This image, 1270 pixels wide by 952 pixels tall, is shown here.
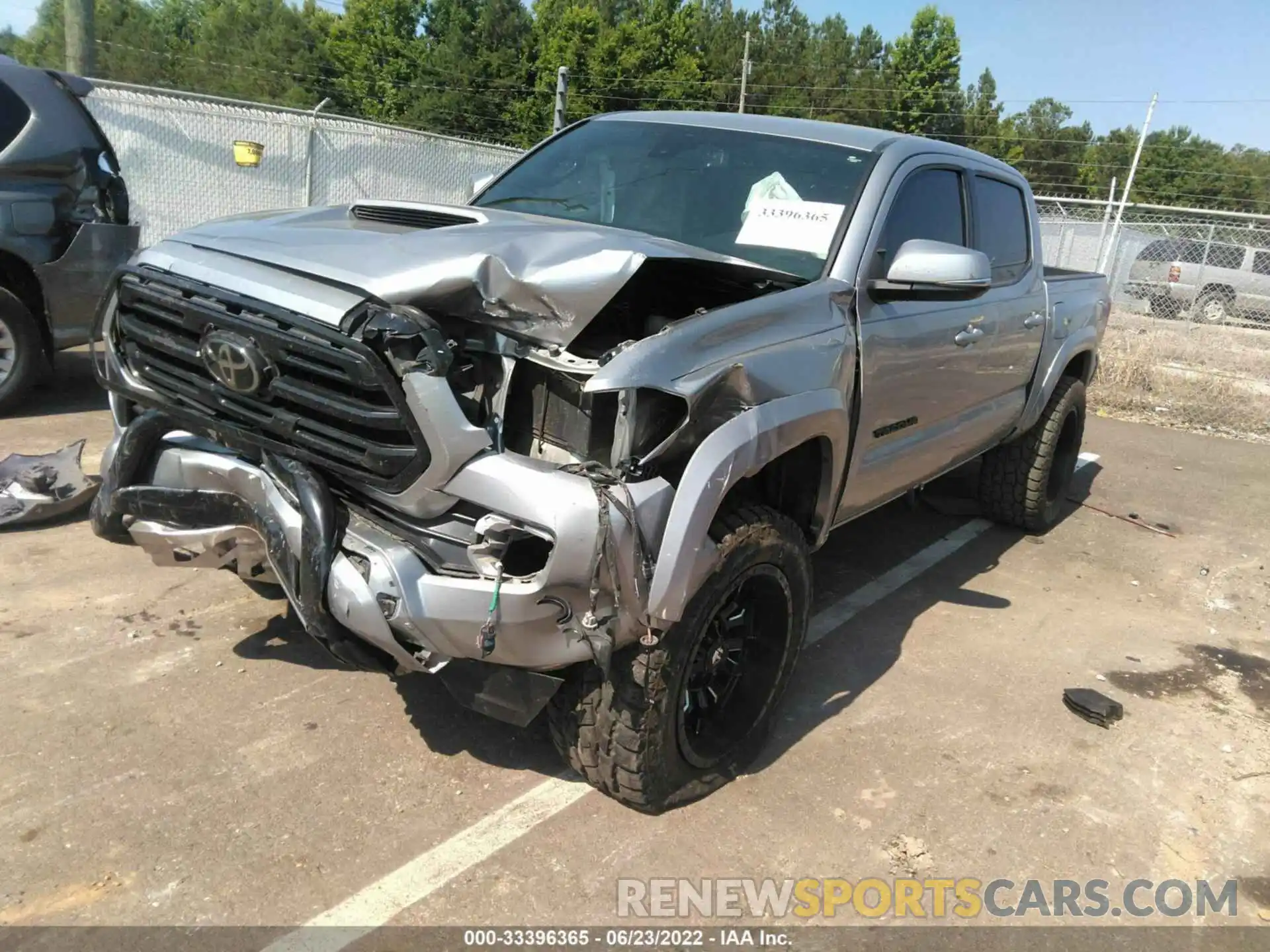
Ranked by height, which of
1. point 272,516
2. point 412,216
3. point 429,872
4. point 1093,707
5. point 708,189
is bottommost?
point 429,872

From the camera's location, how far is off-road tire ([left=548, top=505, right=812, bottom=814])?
8.41 ft

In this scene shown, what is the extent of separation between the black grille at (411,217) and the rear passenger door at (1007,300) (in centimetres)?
241

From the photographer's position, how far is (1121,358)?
36.7 feet

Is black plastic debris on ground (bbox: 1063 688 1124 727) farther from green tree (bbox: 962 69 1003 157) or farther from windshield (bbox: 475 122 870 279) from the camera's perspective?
green tree (bbox: 962 69 1003 157)

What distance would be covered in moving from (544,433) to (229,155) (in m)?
9.77

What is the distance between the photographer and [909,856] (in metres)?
2.77

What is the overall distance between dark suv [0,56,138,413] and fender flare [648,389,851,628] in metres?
4.63

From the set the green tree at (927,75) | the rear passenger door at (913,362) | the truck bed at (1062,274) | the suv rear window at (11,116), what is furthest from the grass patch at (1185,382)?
the green tree at (927,75)

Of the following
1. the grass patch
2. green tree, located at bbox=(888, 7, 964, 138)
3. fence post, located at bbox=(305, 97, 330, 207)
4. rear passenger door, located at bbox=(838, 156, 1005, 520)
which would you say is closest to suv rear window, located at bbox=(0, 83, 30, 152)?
rear passenger door, located at bbox=(838, 156, 1005, 520)

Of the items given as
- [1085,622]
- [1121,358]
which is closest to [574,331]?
[1085,622]

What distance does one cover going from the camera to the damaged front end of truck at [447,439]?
7.63ft

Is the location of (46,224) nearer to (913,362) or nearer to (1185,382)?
(913,362)

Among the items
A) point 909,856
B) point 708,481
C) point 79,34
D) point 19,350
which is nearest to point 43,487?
→ point 19,350

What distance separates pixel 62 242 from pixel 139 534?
12.7ft
